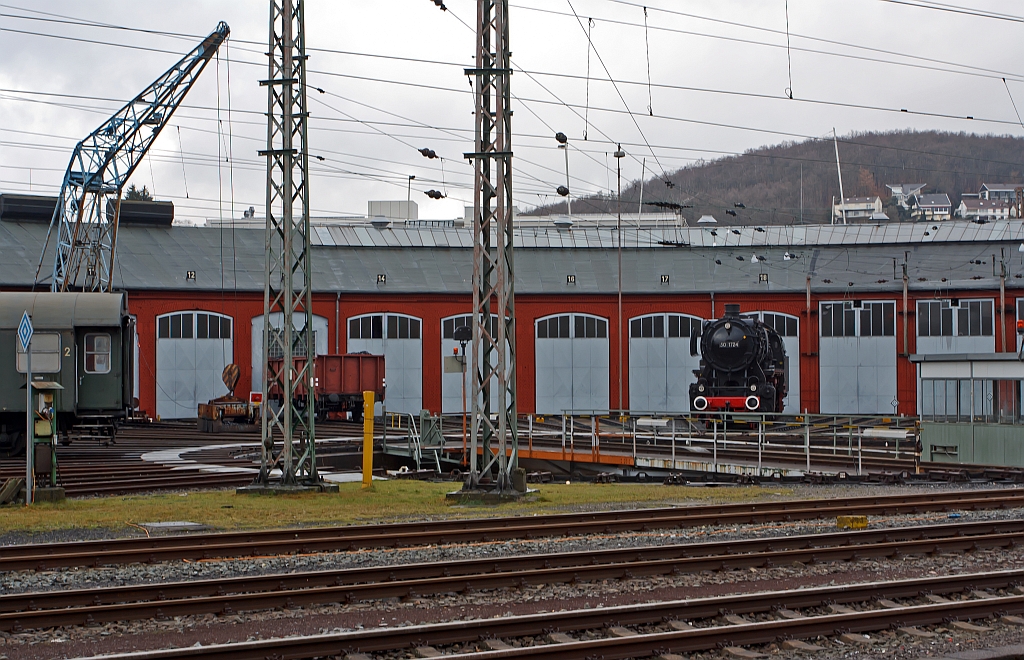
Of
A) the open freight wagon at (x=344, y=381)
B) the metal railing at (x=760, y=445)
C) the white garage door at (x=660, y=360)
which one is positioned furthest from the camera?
the white garage door at (x=660, y=360)

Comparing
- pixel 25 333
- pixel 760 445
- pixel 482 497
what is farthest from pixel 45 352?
pixel 760 445

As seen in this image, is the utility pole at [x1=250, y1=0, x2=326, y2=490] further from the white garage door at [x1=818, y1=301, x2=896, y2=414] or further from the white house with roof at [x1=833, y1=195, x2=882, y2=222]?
the white house with roof at [x1=833, y1=195, x2=882, y2=222]

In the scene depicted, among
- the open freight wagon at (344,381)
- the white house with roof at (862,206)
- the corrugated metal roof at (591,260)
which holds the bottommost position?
the open freight wagon at (344,381)

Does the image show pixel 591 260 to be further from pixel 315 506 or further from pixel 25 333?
pixel 25 333

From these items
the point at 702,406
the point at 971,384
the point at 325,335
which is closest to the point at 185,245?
the point at 325,335

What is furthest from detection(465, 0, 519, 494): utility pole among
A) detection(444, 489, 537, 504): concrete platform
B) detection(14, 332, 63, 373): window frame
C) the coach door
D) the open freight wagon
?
the open freight wagon

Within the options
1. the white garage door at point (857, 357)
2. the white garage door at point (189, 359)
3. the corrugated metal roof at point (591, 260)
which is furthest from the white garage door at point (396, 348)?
the white garage door at point (857, 357)

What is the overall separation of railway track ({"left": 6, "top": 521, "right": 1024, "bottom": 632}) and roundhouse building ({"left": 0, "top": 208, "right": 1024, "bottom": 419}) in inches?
1277

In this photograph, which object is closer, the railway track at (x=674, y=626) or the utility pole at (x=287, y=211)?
the railway track at (x=674, y=626)

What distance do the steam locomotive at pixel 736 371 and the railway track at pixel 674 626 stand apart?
983 inches

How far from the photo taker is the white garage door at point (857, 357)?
Result: 4862cm

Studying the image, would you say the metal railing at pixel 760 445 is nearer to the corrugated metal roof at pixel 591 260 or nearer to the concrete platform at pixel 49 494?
the concrete platform at pixel 49 494

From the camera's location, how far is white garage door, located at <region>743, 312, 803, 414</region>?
49.4m

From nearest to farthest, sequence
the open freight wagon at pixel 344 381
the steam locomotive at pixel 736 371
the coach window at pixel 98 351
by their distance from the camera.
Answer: the coach window at pixel 98 351, the steam locomotive at pixel 736 371, the open freight wagon at pixel 344 381
